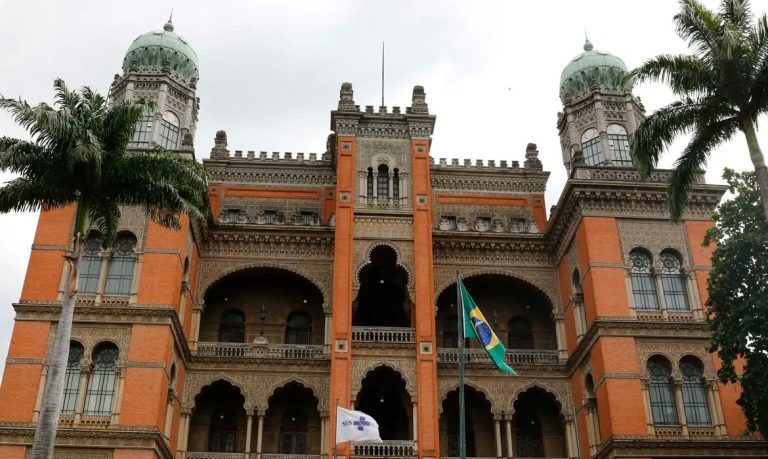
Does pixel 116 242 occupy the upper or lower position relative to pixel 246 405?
upper

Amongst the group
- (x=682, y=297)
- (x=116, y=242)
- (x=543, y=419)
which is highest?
(x=116, y=242)

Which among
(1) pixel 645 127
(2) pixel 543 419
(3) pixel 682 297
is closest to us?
(1) pixel 645 127

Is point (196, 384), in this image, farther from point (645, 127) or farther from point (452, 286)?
point (645, 127)

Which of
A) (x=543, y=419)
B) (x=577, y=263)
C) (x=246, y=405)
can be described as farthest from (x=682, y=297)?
(x=246, y=405)

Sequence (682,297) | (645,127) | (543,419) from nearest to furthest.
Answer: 1. (645,127)
2. (682,297)
3. (543,419)

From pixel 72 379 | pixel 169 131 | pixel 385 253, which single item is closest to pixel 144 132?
pixel 169 131

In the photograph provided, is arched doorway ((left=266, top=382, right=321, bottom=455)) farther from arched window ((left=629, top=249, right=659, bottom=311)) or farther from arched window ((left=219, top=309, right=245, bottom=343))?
arched window ((left=629, top=249, right=659, bottom=311))

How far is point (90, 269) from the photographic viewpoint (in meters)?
30.8

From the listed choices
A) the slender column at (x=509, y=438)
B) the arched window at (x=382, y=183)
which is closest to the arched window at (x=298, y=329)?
the arched window at (x=382, y=183)

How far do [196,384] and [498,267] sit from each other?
13479 millimetres

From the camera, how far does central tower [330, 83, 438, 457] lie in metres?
31.6

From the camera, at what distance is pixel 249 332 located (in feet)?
117

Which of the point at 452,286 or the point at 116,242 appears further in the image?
the point at 452,286

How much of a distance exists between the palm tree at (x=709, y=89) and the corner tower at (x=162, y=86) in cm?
1978
